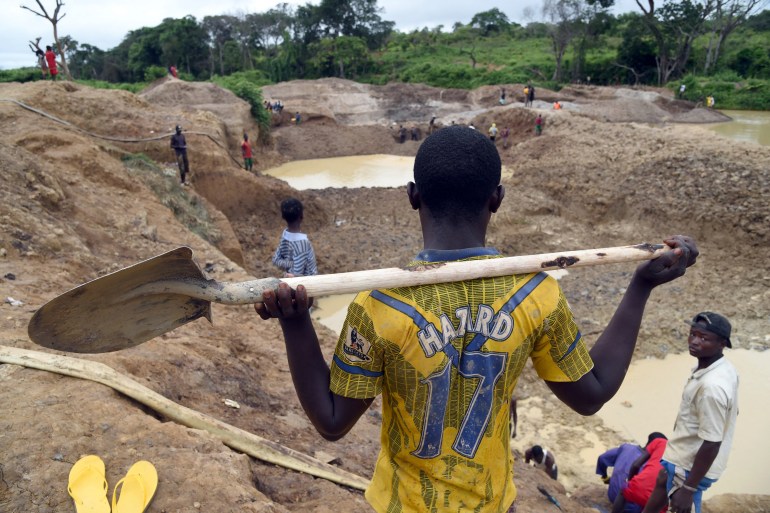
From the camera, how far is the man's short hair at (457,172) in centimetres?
119

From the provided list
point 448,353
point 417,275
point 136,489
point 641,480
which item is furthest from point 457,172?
point 641,480

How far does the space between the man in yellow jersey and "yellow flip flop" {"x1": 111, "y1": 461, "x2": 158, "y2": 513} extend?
1.08 m

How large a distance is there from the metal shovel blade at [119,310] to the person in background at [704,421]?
2386mm

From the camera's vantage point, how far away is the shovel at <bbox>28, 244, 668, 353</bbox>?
1.43m

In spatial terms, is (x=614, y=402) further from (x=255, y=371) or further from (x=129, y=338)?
(x=129, y=338)

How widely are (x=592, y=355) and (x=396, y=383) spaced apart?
0.53 m

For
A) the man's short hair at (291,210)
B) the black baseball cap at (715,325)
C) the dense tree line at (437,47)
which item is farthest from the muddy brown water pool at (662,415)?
the dense tree line at (437,47)

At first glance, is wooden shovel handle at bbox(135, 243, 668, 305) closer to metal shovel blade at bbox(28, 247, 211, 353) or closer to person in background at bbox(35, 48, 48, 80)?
metal shovel blade at bbox(28, 247, 211, 353)

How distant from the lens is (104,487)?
6.34 feet

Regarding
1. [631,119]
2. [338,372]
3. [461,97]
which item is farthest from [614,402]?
[461,97]

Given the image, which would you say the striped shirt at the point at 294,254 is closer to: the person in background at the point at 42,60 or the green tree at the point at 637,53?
the person in background at the point at 42,60

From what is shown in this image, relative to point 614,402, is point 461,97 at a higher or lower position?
higher

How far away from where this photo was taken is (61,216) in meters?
5.39

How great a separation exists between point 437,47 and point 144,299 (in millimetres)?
43971
